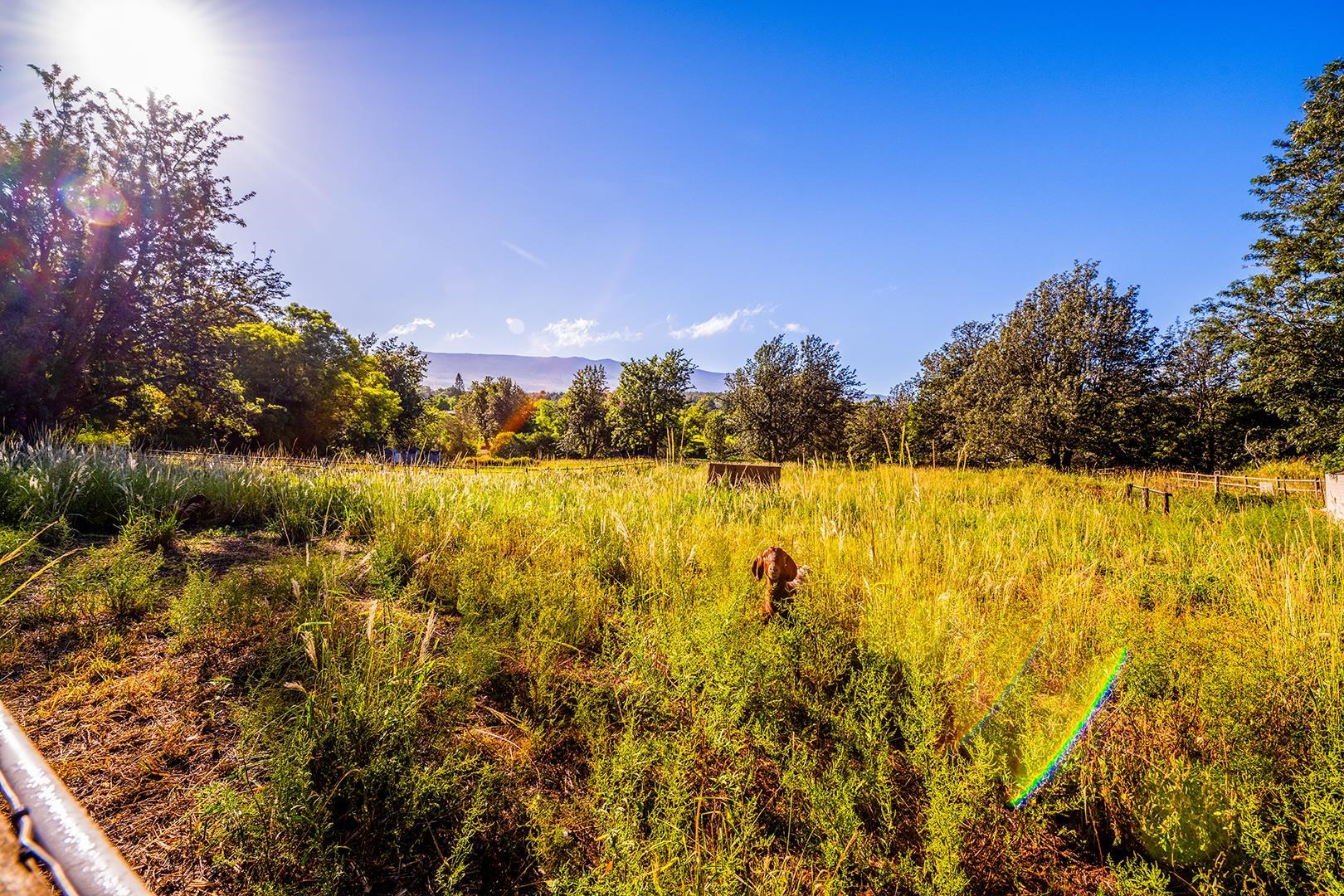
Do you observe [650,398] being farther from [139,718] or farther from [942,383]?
[139,718]

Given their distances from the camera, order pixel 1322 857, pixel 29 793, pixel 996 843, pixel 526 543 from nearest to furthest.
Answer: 1. pixel 29 793
2. pixel 1322 857
3. pixel 996 843
4. pixel 526 543

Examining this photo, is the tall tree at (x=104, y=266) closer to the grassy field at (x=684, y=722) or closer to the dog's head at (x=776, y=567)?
the grassy field at (x=684, y=722)

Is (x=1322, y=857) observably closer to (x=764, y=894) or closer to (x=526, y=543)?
(x=764, y=894)

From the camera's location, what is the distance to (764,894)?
1.31m

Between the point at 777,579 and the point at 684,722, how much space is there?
107 centimetres

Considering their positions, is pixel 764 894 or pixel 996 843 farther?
pixel 996 843

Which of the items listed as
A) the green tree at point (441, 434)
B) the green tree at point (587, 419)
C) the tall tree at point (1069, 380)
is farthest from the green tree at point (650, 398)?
the tall tree at point (1069, 380)

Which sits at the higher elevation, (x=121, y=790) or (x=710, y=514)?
(x=710, y=514)

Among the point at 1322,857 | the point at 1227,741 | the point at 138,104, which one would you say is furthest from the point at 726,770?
the point at 138,104

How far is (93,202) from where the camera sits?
11.6 metres

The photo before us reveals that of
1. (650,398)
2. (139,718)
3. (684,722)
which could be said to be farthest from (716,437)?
(139,718)

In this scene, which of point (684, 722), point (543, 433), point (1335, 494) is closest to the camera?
point (684, 722)

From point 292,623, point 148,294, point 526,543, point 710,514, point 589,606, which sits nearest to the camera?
point 292,623

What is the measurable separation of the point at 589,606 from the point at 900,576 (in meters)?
Result: 1.93
